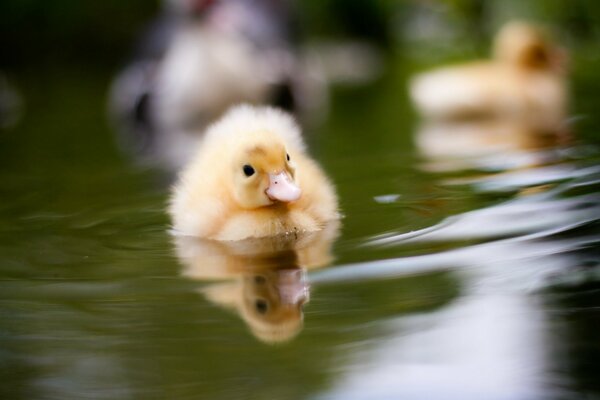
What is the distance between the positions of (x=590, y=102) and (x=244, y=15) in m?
3.12

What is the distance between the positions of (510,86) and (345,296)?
317 centimetres

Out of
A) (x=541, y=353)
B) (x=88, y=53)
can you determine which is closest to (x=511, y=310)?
(x=541, y=353)

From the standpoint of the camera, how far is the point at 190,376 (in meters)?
1.50

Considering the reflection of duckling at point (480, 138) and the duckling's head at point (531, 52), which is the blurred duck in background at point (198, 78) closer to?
the reflection of duckling at point (480, 138)

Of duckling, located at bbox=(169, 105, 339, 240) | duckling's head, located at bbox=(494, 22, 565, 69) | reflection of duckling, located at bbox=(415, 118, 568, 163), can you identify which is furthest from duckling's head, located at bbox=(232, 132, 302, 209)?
duckling's head, located at bbox=(494, 22, 565, 69)

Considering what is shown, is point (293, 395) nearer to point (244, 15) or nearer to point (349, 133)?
point (349, 133)

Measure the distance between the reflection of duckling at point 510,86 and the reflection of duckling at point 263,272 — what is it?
2.48 meters

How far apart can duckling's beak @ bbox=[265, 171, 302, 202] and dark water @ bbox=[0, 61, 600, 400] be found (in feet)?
0.32

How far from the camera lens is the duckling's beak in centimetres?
228

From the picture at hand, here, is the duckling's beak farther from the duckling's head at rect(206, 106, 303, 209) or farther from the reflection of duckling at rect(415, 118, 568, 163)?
the reflection of duckling at rect(415, 118, 568, 163)

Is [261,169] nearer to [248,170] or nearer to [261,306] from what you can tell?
[248,170]

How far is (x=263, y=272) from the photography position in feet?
6.86

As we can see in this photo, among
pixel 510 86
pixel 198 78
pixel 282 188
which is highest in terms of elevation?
pixel 198 78

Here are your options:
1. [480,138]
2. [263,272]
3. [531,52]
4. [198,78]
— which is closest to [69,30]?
[198,78]
